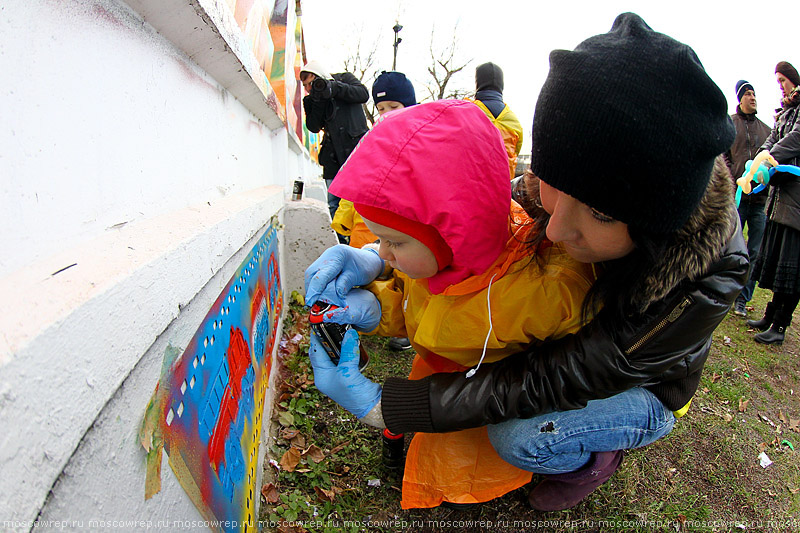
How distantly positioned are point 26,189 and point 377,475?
67.4 inches

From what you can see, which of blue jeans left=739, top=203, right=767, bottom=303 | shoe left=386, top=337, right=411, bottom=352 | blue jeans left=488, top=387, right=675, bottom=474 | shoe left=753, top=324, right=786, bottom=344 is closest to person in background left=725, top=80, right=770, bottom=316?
blue jeans left=739, top=203, right=767, bottom=303

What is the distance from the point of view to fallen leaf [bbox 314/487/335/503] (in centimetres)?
170

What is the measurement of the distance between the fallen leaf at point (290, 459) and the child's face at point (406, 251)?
3.49 ft

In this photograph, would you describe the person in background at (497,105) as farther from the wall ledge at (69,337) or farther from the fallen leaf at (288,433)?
the wall ledge at (69,337)

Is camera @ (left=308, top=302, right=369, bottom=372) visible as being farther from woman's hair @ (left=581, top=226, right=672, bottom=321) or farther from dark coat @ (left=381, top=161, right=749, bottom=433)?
woman's hair @ (left=581, top=226, right=672, bottom=321)

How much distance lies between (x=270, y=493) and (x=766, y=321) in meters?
4.48

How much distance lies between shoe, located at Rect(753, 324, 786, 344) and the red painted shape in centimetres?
425

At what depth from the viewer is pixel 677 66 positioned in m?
0.89

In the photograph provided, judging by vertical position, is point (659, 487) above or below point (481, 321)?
below

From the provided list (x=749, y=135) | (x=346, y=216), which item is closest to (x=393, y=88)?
(x=346, y=216)

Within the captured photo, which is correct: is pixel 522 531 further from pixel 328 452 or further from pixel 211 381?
pixel 211 381

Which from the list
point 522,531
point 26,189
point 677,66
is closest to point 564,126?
point 677,66

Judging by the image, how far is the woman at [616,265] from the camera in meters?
0.90

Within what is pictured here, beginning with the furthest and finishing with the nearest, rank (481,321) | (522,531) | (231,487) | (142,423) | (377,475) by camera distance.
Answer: (377,475) → (522,531) → (481,321) → (231,487) → (142,423)
